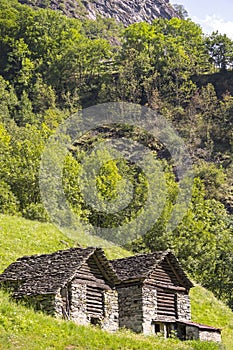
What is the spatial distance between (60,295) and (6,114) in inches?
3474

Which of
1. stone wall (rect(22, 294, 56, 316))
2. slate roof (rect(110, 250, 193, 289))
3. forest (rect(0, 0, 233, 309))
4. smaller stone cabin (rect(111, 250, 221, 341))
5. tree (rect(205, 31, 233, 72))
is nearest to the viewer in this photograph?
stone wall (rect(22, 294, 56, 316))

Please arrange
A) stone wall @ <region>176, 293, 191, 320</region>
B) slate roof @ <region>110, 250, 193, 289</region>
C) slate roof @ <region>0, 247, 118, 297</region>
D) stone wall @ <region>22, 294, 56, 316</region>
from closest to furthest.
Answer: stone wall @ <region>22, 294, 56, 316</region> → slate roof @ <region>0, 247, 118, 297</region> → slate roof @ <region>110, 250, 193, 289</region> → stone wall @ <region>176, 293, 191, 320</region>

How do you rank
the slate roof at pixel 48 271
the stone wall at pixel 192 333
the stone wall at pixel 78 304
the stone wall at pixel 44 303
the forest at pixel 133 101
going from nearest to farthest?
1. the stone wall at pixel 44 303
2. the slate roof at pixel 48 271
3. the stone wall at pixel 78 304
4. the stone wall at pixel 192 333
5. the forest at pixel 133 101

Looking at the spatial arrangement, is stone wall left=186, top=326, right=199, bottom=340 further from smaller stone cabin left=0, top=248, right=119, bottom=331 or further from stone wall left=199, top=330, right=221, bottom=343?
smaller stone cabin left=0, top=248, right=119, bottom=331

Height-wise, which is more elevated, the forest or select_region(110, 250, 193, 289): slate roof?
the forest

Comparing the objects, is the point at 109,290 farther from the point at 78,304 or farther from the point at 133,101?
the point at 133,101

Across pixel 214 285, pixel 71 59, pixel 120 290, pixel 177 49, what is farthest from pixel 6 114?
pixel 120 290

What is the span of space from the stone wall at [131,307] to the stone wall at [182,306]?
11.9 ft

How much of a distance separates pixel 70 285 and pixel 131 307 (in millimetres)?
6437

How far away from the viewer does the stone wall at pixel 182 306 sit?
46.6m

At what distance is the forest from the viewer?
78562mm

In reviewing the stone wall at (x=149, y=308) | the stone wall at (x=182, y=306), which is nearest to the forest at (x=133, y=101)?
the stone wall at (x=182, y=306)

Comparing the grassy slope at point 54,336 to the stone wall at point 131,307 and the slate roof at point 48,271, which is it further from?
the stone wall at point 131,307

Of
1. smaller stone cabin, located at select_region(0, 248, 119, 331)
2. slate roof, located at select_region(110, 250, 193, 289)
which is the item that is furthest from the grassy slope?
slate roof, located at select_region(110, 250, 193, 289)
